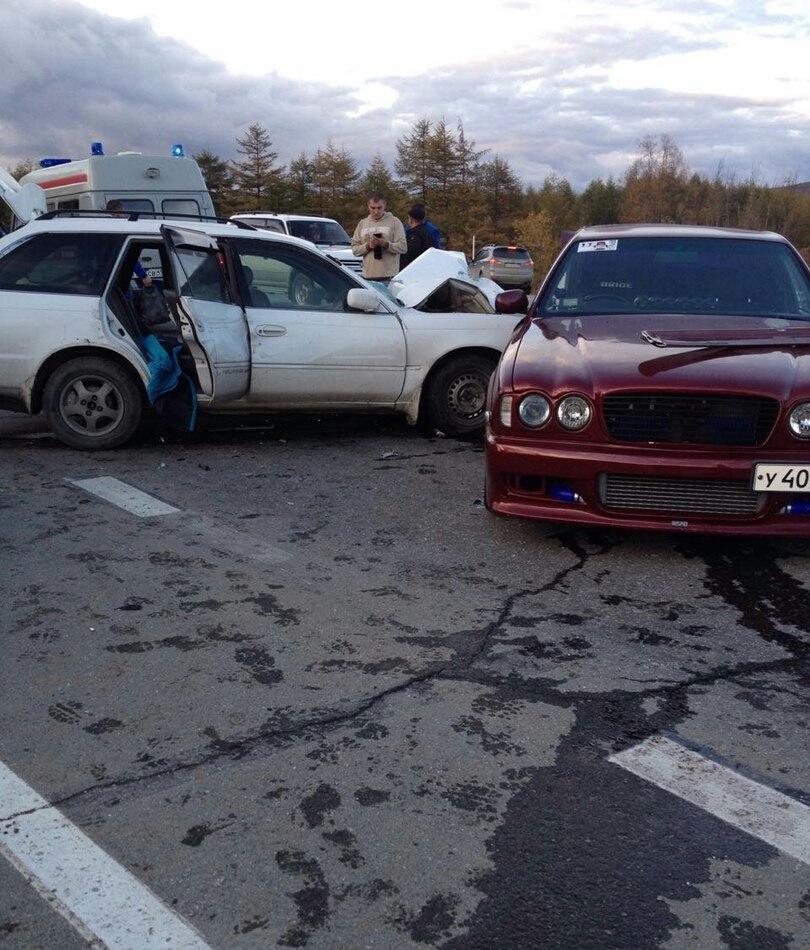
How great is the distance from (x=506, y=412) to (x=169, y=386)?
10.8ft

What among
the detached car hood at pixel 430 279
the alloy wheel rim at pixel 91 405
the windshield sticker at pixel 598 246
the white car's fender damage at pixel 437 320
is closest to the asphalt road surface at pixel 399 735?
the alloy wheel rim at pixel 91 405

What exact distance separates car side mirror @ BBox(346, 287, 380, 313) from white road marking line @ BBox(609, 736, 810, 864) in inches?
197

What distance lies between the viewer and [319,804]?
9.02ft

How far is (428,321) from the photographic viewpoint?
777cm

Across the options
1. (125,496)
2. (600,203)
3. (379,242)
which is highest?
(600,203)

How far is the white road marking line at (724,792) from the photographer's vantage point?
2.64 m

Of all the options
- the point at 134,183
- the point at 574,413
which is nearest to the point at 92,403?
the point at 574,413

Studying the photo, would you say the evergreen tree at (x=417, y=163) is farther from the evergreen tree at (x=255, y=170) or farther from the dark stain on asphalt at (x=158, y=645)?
the dark stain on asphalt at (x=158, y=645)

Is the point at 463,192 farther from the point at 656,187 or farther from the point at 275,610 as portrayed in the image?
the point at 275,610

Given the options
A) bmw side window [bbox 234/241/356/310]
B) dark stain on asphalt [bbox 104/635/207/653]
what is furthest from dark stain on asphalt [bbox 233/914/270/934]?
bmw side window [bbox 234/241/356/310]

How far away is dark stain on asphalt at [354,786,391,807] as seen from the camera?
9.07 feet

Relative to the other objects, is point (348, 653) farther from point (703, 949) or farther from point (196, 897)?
point (703, 949)

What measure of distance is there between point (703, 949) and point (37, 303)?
6.46 meters

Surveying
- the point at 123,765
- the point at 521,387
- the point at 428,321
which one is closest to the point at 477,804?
the point at 123,765
